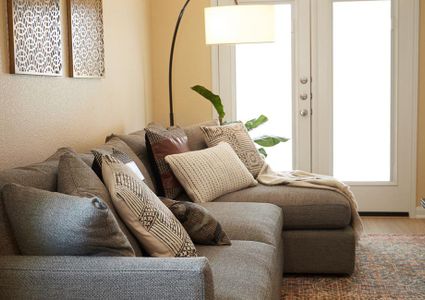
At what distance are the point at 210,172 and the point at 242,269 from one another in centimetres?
131

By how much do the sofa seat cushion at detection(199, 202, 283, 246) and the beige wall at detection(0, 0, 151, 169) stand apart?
825 millimetres

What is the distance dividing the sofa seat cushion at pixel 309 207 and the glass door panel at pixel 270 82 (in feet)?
5.31

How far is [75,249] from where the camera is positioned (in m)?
Result: 1.77

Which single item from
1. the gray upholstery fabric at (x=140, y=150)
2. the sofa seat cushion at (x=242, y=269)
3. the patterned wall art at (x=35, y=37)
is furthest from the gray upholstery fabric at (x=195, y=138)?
the sofa seat cushion at (x=242, y=269)

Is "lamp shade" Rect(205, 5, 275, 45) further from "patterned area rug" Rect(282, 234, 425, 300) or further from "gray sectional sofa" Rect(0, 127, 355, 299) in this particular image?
"patterned area rug" Rect(282, 234, 425, 300)

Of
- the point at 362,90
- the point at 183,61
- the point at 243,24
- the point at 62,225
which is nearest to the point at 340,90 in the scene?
the point at 362,90

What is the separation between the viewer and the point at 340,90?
5.05m

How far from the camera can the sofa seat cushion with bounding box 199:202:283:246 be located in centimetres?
276

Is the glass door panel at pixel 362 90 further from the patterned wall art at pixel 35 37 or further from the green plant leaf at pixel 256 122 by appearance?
the patterned wall art at pixel 35 37

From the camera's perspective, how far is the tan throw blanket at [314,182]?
3590 mm

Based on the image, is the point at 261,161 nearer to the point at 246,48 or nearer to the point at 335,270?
the point at 335,270

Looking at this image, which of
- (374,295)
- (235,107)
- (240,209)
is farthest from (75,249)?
(235,107)

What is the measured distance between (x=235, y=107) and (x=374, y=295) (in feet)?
7.58

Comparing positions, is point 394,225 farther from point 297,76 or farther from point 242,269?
point 242,269
